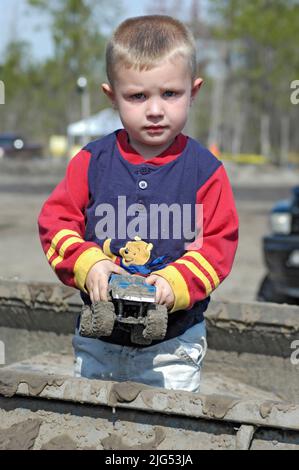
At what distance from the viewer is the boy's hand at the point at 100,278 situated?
7.50 feet

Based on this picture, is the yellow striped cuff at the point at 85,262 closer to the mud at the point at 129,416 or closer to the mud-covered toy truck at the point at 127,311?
the mud-covered toy truck at the point at 127,311

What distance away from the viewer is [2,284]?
3559mm

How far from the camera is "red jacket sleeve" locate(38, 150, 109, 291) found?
95.5 inches

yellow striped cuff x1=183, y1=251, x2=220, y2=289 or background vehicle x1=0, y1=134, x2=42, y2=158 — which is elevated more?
yellow striped cuff x1=183, y1=251, x2=220, y2=289

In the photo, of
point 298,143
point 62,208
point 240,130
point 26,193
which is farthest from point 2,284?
point 298,143

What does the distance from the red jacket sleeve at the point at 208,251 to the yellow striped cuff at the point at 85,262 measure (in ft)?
0.60

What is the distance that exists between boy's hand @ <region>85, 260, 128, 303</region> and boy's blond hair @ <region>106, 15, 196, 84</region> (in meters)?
0.55

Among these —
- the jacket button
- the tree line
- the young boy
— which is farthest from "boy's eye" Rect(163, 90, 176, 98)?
the tree line

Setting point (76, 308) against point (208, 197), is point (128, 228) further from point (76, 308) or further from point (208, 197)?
point (76, 308)

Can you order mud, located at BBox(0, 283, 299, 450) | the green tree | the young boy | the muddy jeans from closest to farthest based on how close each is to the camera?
mud, located at BBox(0, 283, 299, 450), the young boy, the muddy jeans, the green tree

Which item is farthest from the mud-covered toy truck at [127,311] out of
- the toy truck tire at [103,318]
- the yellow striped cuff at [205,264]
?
the yellow striped cuff at [205,264]

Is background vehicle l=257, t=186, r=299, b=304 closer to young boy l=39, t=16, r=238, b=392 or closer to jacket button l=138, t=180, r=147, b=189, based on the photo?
young boy l=39, t=16, r=238, b=392

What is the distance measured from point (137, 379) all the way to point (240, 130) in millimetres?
63348

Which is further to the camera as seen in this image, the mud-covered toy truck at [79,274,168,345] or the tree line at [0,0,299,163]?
the tree line at [0,0,299,163]
